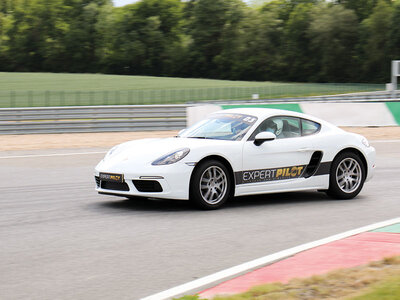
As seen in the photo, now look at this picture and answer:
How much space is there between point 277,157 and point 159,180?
1710mm

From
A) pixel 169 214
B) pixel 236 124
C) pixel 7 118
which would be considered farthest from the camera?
pixel 7 118

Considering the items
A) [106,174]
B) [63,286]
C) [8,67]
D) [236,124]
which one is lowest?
[63,286]

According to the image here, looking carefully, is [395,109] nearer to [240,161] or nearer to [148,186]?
[240,161]

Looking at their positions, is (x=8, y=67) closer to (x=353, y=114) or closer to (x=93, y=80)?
(x=93, y=80)

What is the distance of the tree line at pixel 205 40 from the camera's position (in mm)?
96125

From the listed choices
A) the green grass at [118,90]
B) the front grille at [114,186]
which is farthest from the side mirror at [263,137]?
the green grass at [118,90]

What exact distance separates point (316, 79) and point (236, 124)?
308 ft

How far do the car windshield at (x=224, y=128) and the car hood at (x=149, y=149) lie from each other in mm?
249

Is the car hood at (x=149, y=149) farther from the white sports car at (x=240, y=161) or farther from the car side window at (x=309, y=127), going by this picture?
the car side window at (x=309, y=127)

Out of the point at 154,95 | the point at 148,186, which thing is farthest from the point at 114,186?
the point at 154,95

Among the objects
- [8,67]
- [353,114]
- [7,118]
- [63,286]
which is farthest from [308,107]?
[8,67]

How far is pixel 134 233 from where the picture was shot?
282 inches

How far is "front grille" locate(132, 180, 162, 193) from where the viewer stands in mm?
8258

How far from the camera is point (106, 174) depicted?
8531 mm
